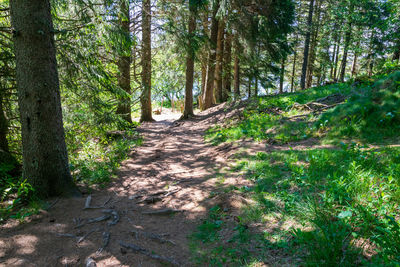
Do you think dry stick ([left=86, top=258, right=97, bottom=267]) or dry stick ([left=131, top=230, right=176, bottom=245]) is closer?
dry stick ([left=86, top=258, right=97, bottom=267])

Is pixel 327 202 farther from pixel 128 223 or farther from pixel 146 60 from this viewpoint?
pixel 146 60

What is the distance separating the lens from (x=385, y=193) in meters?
2.48

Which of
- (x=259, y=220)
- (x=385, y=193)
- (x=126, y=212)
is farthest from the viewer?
(x=126, y=212)

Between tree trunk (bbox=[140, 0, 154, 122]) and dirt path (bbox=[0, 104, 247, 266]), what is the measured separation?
5.05 meters

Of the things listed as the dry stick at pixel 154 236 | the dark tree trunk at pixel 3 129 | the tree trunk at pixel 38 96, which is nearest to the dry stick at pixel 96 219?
the dry stick at pixel 154 236

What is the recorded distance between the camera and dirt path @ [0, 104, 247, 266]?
2709mm

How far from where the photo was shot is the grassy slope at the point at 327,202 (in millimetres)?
2014

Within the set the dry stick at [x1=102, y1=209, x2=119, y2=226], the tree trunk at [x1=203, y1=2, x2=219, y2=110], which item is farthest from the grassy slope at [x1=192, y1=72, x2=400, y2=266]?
the tree trunk at [x1=203, y1=2, x2=219, y2=110]

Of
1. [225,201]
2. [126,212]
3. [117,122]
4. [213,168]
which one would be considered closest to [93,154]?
[117,122]

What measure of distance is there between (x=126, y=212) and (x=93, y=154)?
333 centimetres

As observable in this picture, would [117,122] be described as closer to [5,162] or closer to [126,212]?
[5,162]

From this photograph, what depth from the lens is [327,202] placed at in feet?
8.43

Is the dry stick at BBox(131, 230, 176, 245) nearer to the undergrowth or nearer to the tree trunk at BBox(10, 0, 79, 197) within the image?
the undergrowth

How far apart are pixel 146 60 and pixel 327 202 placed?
36.9 feet
